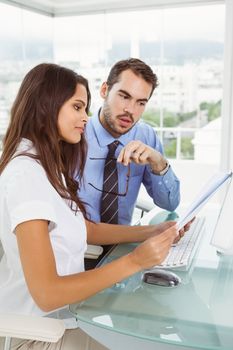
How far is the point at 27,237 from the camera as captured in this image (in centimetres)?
95

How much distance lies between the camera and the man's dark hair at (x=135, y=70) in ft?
5.85

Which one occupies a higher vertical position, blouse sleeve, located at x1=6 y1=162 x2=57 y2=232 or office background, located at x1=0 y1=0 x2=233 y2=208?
office background, located at x1=0 y1=0 x2=233 y2=208

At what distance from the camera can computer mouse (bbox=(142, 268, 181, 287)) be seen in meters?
1.14

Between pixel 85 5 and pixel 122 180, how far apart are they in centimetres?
349

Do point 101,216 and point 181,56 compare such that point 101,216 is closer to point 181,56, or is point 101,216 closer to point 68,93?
point 68,93

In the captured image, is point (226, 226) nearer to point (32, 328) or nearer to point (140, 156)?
point (140, 156)

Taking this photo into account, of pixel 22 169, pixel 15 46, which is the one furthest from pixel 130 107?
pixel 15 46

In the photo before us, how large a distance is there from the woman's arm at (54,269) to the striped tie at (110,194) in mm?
819

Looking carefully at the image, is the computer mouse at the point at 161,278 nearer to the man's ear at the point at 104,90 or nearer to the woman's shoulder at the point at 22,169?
the woman's shoulder at the point at 22,169

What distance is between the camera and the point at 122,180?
1856 mm

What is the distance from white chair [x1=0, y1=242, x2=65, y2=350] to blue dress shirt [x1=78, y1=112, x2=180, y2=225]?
841 millimetres

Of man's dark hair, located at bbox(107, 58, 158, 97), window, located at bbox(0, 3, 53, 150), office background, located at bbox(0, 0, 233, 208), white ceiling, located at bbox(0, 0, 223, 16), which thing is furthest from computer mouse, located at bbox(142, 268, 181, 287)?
white ceiling, located at bbox(0, 0, 223, 16)

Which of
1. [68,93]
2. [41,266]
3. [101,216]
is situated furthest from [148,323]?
[101,216]

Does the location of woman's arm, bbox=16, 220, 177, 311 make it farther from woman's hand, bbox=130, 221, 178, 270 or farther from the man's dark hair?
the man's dark hair
